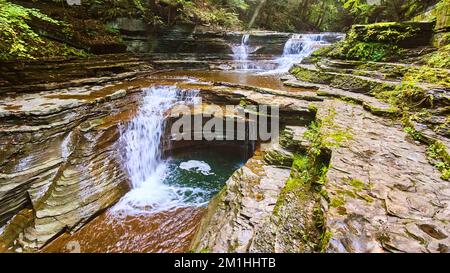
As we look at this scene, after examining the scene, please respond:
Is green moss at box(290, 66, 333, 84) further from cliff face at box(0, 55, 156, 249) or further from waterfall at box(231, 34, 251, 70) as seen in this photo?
cliff face at box(0, 55, 156, 249)

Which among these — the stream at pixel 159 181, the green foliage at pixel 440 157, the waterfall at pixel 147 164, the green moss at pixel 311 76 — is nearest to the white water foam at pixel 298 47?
Answer: the green moss at pixel 311 76

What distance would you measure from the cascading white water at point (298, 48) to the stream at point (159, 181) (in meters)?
2.18

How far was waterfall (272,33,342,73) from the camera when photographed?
11.7 m

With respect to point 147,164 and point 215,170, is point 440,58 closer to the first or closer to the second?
point 215,170

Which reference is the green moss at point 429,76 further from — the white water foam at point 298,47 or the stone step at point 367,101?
the white water foam at point 298,47

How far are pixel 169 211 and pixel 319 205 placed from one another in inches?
147

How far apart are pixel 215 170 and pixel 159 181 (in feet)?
5.25

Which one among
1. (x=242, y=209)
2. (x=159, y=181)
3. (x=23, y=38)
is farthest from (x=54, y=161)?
(x=23, y=38)

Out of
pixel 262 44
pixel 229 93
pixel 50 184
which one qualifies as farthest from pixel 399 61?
pixel 50 184

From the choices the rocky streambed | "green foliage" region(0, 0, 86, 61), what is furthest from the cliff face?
"green foliage" region(0, 0, 86, 61)

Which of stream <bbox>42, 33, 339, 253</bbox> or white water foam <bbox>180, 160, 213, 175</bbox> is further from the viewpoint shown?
white water foam <bbox>180, 160, 213, 175</bbox>

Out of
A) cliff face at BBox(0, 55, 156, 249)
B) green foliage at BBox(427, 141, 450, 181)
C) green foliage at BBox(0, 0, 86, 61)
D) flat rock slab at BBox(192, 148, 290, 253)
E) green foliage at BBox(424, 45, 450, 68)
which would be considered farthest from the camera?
green foliage at BBox(424, 45, 450, 68)

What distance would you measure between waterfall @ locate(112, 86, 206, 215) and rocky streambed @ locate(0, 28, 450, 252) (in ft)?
0.10

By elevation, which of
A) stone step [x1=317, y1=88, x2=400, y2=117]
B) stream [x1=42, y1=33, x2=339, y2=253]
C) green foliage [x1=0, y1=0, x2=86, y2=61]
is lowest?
stream [x1=42, y1=33, x2=339, y2=253]
